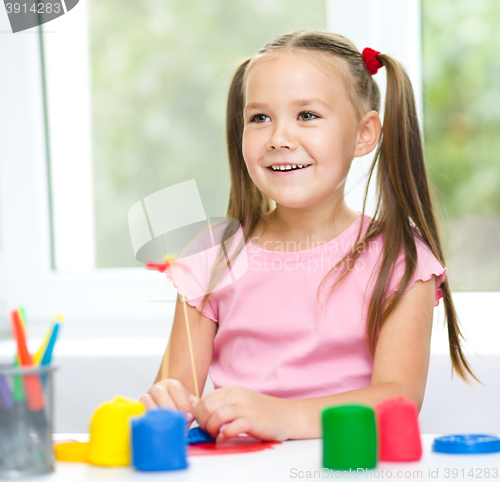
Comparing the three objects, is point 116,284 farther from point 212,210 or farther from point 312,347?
point 312,347

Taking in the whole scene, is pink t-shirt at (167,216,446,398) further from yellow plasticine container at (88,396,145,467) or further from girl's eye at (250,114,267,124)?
yellow plasticine container at (88,396,145,467)

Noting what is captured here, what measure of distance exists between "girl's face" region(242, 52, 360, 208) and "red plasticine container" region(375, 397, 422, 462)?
465mm

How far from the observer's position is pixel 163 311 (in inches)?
59.4

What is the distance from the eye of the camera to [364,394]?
75 centimetres

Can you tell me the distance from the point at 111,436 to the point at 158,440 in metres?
0.06

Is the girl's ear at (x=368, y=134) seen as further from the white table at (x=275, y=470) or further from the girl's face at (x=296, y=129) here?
the white table at (x=275, y=470)

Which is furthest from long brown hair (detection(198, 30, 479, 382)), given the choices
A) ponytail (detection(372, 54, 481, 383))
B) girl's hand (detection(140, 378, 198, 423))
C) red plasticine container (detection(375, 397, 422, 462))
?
red plasticine container (detection(375, 397, 422, 462))

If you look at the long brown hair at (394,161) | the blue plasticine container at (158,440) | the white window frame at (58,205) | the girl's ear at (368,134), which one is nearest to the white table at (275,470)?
the blue plasticine container at (158,440)

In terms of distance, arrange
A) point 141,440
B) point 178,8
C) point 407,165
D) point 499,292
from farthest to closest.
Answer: point 178,8 < point 499,292 < point 407,165 < point 141,440

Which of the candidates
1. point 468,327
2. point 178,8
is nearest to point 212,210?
point 178,8

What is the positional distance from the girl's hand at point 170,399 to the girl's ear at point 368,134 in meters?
0.47

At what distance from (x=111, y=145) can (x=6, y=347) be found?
23.4 inches

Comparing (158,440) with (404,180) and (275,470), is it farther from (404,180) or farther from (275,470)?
(404,180)

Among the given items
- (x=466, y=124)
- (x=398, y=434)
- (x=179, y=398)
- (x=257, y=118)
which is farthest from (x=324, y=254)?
(x=466, y=124)
